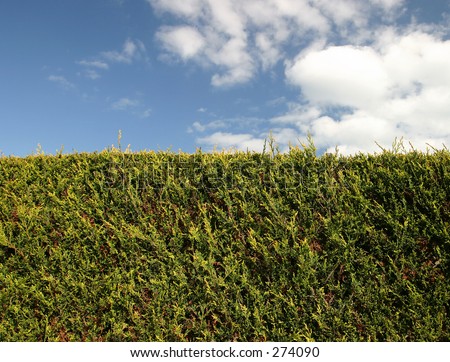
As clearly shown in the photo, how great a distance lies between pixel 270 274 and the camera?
557cm

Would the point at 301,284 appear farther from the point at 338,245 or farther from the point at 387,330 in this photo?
the point at 387,330

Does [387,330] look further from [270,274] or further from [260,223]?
[260,223]

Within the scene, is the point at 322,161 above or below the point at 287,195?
above

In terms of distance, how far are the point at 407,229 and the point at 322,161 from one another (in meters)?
1.58

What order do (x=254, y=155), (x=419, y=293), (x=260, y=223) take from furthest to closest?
(x=254, y=155), (x=260, y=223), (x=419, y=293)

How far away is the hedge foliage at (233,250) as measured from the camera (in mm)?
5359

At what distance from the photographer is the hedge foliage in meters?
5.36

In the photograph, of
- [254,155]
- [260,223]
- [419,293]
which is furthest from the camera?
[254,155]

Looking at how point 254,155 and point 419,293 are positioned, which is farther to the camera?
point 254,155

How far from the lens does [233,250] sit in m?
5.71
